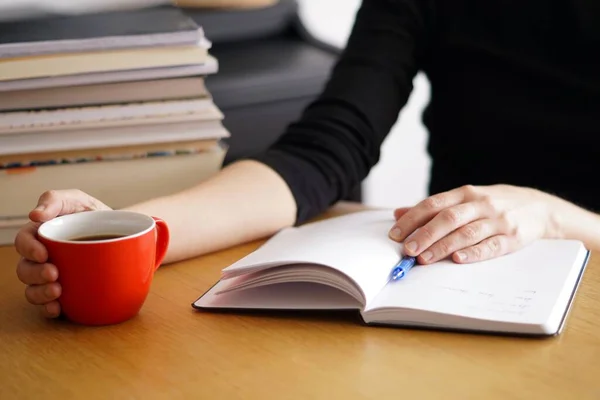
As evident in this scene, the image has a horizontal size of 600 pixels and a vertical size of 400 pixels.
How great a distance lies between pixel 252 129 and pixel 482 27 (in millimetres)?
585

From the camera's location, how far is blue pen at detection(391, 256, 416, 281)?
850 millimetres

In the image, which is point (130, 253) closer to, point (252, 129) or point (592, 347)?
point (592, 347)

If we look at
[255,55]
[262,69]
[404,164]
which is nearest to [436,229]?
[262,69]

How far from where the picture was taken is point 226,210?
3.39ft

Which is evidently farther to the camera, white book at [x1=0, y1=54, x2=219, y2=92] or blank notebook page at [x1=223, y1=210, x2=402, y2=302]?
white book at [x1=0, y1=54, x2=219, y2=92]

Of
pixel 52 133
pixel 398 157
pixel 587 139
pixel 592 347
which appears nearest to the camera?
pixel 592 347

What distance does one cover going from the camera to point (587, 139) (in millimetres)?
1273

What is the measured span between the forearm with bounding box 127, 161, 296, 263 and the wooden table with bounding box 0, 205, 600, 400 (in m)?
0.15

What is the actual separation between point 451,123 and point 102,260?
0.78m

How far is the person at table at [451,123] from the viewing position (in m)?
1.03

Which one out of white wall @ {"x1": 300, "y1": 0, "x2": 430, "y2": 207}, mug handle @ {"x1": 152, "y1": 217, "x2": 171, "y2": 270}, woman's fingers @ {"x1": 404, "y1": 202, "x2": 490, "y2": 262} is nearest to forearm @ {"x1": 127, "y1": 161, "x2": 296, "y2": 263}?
mug handle @ {"x1": 152, "y1": 217, "x2": 171, "y2": 270}

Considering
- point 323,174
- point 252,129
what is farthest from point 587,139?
point 252,129

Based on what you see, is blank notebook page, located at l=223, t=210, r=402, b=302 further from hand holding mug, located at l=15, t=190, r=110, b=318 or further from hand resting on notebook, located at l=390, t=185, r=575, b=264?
hand holding mug, located at l=15, t=190, r=110, b=318

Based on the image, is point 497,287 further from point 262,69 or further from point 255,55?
point 255,55
